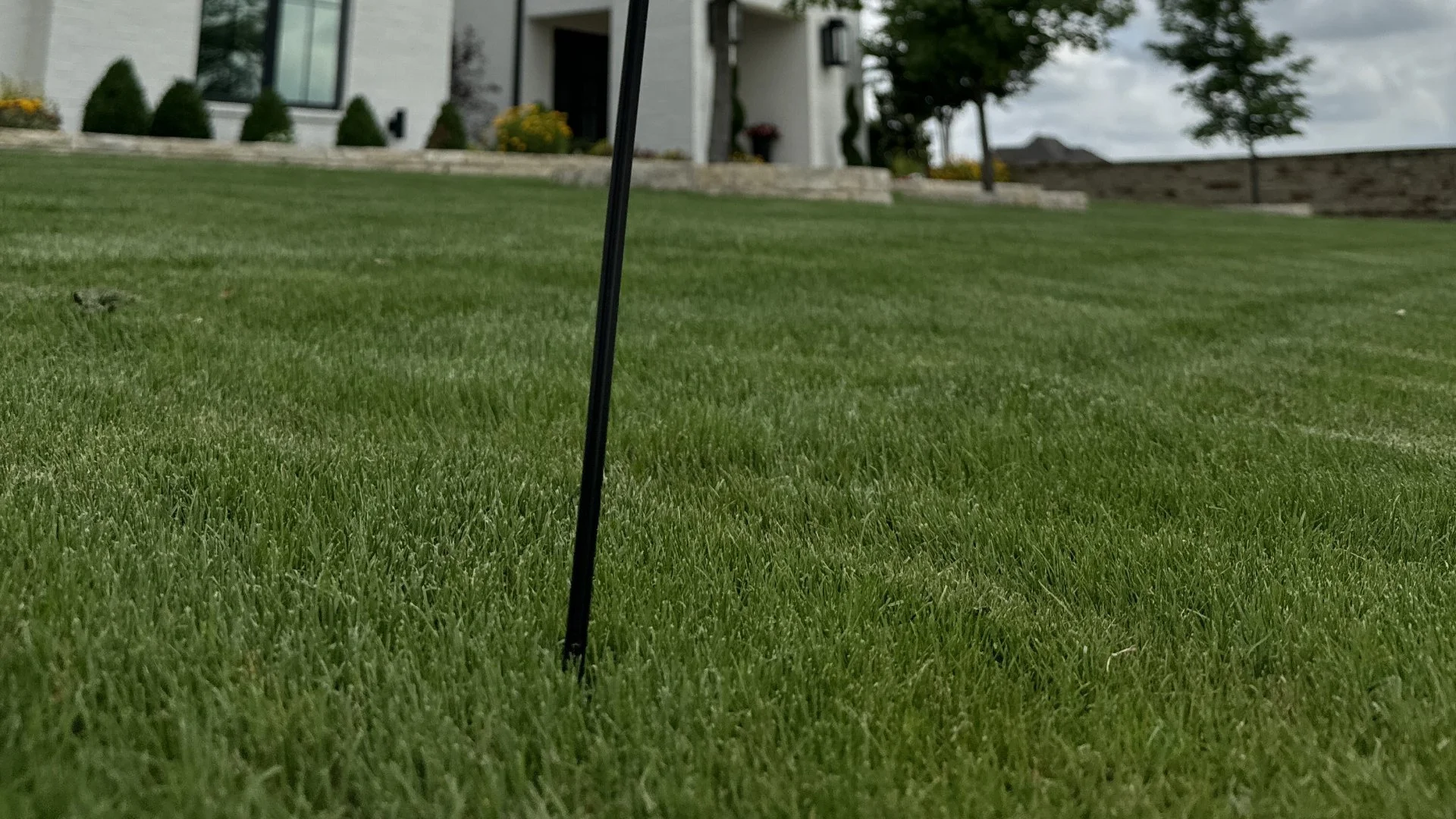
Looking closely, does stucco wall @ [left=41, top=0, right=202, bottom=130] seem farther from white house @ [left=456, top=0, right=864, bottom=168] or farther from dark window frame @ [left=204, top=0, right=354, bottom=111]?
white house @ [left=456, top=0, right=864, bottom=168]

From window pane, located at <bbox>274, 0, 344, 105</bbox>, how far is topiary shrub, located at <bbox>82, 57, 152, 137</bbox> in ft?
8.14

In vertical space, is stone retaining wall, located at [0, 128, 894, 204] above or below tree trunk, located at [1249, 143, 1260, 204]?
below

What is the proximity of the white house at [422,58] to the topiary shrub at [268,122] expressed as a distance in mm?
1248

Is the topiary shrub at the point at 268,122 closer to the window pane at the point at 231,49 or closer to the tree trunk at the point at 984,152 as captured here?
the window pane at the point at 231,49

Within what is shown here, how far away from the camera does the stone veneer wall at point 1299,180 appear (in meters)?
25.2

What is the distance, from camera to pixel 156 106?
524 inches

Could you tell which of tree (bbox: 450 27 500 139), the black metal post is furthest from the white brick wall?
the black metal post

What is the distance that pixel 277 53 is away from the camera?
49.0ft

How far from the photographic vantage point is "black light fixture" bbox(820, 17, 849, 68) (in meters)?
20.4

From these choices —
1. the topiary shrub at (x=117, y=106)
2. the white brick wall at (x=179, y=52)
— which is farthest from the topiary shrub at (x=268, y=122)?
the topiary shrub at (x=117, y=106)

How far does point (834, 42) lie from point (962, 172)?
5547 millimetres

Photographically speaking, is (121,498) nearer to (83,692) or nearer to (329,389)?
(83,692)

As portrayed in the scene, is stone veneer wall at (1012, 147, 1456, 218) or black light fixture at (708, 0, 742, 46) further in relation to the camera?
stone veneer wall at (1012, 147, 1456, 218)

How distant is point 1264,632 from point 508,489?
1235 mm
